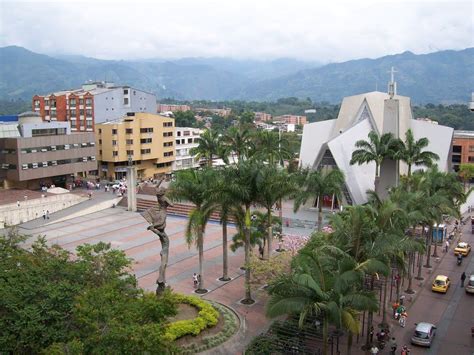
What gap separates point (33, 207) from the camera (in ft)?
154

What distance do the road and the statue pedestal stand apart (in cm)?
3008

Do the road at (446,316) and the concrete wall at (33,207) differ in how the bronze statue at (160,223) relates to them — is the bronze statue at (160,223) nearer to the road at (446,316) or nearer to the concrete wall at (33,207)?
the road at (446,316)

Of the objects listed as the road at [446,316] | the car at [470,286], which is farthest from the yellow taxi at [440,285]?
the car at [470,286]

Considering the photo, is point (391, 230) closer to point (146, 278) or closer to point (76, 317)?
point (76, 317)

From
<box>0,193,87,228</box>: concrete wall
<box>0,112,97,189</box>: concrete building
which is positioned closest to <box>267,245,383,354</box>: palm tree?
<box>0,193,87,228</box>: concrete wall

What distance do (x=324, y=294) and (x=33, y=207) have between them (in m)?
38.7

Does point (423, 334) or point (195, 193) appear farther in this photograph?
point (195, 193)

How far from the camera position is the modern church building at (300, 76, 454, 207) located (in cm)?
4950

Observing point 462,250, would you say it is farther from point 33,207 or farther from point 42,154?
point 42,154

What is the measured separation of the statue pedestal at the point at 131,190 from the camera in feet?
165

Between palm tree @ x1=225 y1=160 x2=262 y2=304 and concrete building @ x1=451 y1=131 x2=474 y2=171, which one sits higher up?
palm tree @ x1=225 y1=160 x2=262 y2=304

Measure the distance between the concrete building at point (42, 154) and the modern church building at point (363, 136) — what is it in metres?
27.0

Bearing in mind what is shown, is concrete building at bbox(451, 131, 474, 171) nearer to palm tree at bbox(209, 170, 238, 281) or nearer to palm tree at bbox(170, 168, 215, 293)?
palm tree at bbox(209, 170, 238, 281)

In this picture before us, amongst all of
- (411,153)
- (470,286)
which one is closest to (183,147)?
(411,153)
